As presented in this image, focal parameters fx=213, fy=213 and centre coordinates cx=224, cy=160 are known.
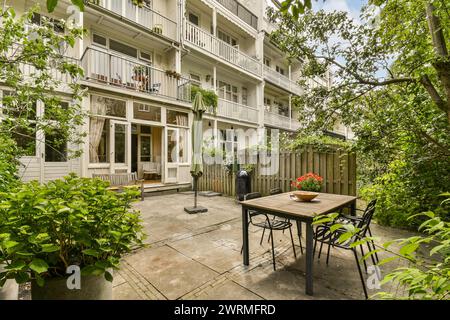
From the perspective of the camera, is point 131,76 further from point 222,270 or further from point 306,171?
point 222,270

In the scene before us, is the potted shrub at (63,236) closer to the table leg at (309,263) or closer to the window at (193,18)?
the table leg at (309,263)

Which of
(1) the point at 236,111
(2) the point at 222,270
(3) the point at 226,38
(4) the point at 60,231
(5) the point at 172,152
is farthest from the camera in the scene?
(3) the point at 226,38

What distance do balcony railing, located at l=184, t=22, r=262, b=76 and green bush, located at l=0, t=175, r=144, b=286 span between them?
10.4 metres

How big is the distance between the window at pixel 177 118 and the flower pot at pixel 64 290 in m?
8.54

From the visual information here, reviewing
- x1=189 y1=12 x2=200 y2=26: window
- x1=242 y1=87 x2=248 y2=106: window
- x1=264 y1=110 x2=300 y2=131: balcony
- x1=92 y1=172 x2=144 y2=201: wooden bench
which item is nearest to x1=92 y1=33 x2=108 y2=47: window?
x1=189 y1=12 x2=200 y2=26: window

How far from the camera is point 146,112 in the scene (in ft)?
29.8

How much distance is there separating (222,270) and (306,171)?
4.74 meters

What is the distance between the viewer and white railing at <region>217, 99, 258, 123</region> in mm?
12133

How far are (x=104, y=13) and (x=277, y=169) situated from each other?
8532 millimetres

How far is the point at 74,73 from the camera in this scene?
11.9ft

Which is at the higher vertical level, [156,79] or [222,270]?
[156,79]

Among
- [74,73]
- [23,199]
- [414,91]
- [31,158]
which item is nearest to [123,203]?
[23,199]

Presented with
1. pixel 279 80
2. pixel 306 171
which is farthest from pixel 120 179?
pixel 279 80

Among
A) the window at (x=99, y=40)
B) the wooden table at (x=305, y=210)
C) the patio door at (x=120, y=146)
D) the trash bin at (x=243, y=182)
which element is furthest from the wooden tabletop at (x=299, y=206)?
the window at (x=99, y=40)
